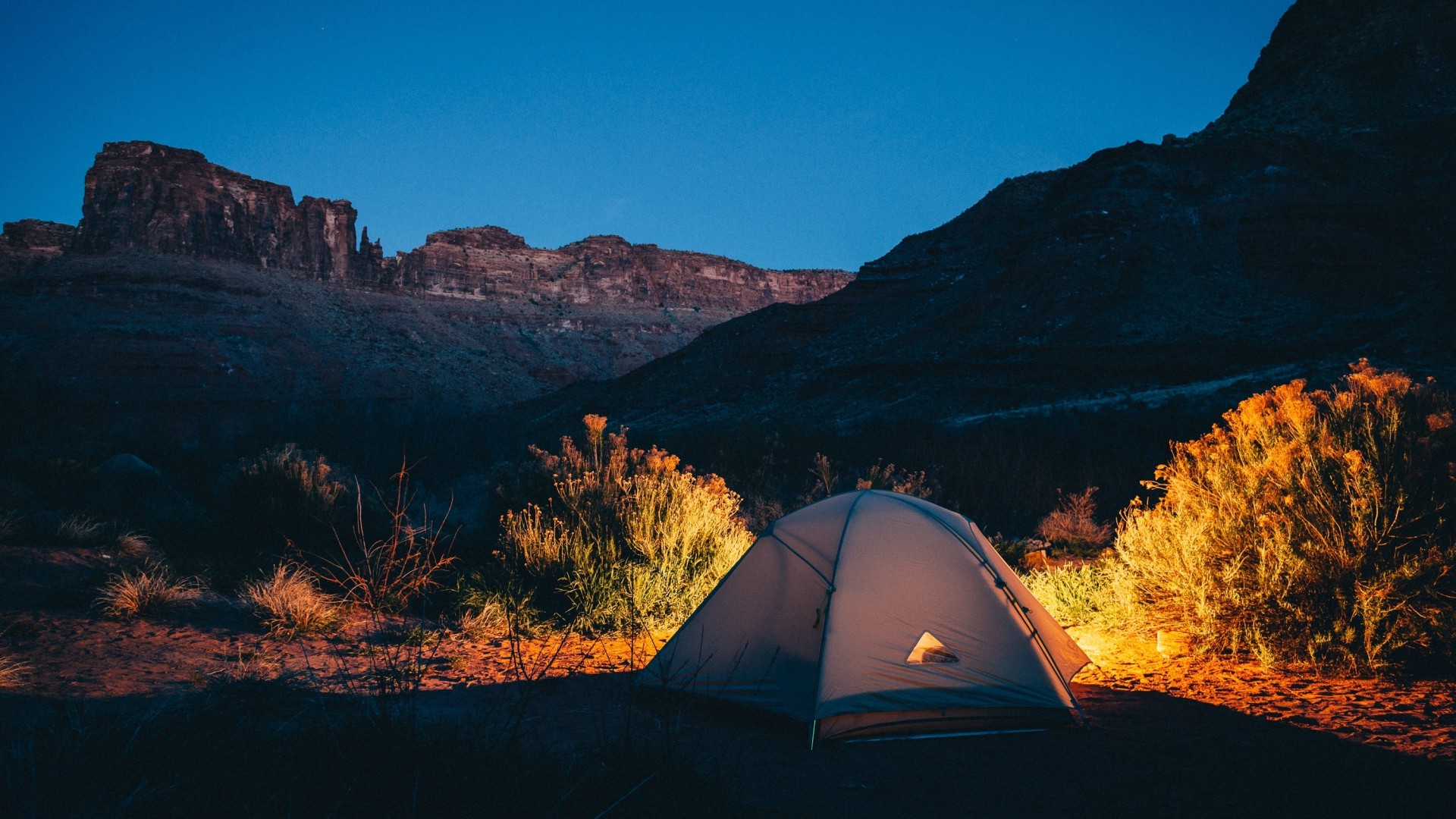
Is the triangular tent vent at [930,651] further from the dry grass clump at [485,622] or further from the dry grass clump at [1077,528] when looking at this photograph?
the dry grass clump at [1077,528]

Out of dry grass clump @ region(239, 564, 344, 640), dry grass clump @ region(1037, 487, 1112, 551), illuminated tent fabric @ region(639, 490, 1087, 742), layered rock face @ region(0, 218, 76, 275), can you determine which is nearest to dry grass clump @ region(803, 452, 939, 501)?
dry grass clump @ region(1037, 487, 1112, 551)

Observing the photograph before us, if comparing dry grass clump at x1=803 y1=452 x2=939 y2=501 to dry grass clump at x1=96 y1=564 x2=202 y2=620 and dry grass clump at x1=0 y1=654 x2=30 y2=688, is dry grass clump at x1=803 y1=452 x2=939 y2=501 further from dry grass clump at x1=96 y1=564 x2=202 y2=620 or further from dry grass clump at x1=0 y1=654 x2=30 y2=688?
dry grass clump at x1=0 y1=654 x2=30 y2=688

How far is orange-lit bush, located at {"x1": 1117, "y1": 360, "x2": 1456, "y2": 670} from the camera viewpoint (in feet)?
15.5

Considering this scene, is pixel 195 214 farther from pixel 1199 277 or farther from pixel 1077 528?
pixel 1077 528

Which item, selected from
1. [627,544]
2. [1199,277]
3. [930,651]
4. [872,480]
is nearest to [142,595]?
[627,544]

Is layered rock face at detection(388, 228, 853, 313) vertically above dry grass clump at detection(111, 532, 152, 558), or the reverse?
layered rock face at detection(388, 228, 853, 313)

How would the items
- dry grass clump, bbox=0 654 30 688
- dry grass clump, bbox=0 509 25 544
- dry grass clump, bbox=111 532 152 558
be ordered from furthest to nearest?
1. dry grass clump, bbox=111 532 152 558
2. dry grass clump, bbox=0 509 25 544
3. dry grass clump, bbox=0 654 30 688

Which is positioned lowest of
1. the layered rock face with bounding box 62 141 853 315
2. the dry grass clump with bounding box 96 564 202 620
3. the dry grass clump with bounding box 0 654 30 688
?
the dry grass clump with bounding box 0 654 30 688

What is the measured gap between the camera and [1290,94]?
38.6 meters

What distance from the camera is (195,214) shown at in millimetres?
65250

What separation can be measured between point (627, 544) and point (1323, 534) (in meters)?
6.06

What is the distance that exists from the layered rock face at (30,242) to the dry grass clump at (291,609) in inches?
3763

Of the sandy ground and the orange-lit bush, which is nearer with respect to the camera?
the sandy ground

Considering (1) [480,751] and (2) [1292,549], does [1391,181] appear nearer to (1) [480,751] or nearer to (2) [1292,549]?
(2) [1292,549]
